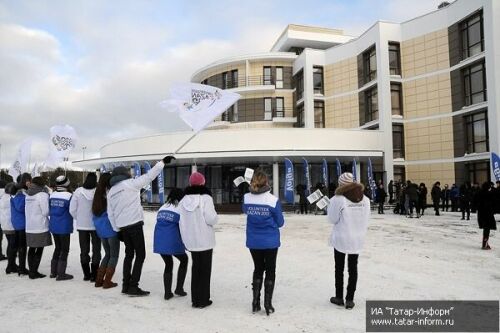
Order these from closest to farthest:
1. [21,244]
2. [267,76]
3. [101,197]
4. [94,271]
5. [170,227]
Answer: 1. [170,227]
2. [101,197]
3. [94,271]
4. [21,244]
5. [267,76]

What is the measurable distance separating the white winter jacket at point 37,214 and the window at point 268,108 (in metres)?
28.0

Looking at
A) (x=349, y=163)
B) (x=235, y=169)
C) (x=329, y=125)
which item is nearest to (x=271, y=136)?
(x=235, y=169)

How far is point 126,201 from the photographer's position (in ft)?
18.5

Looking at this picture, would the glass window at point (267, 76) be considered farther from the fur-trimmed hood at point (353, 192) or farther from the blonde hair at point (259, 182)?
the blonde hair at point (259, 182)

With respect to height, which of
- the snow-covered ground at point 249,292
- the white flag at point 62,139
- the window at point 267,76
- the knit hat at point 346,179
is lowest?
the snow-covered ground at point 249,292

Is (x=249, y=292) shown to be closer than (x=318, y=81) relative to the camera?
Yes

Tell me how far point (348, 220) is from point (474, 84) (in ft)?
71.2

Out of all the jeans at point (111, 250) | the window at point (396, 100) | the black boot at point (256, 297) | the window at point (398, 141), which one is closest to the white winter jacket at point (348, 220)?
the black boot at point (256, 297)

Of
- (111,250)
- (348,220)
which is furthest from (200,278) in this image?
(348,220)

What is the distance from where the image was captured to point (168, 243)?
543 centimetres

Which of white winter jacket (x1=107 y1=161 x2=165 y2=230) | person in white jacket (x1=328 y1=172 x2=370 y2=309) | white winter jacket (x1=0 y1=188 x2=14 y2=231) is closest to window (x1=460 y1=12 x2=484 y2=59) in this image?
person in white jacket (x1=328 y1=172 x2=370 y2=309)

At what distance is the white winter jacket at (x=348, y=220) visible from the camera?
509cm

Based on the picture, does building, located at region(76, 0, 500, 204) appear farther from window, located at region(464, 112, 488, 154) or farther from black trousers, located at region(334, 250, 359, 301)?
black trousers, located at region(334, 250, 359, 301)

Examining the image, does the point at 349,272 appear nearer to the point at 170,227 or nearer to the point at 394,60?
the point at 170,227
